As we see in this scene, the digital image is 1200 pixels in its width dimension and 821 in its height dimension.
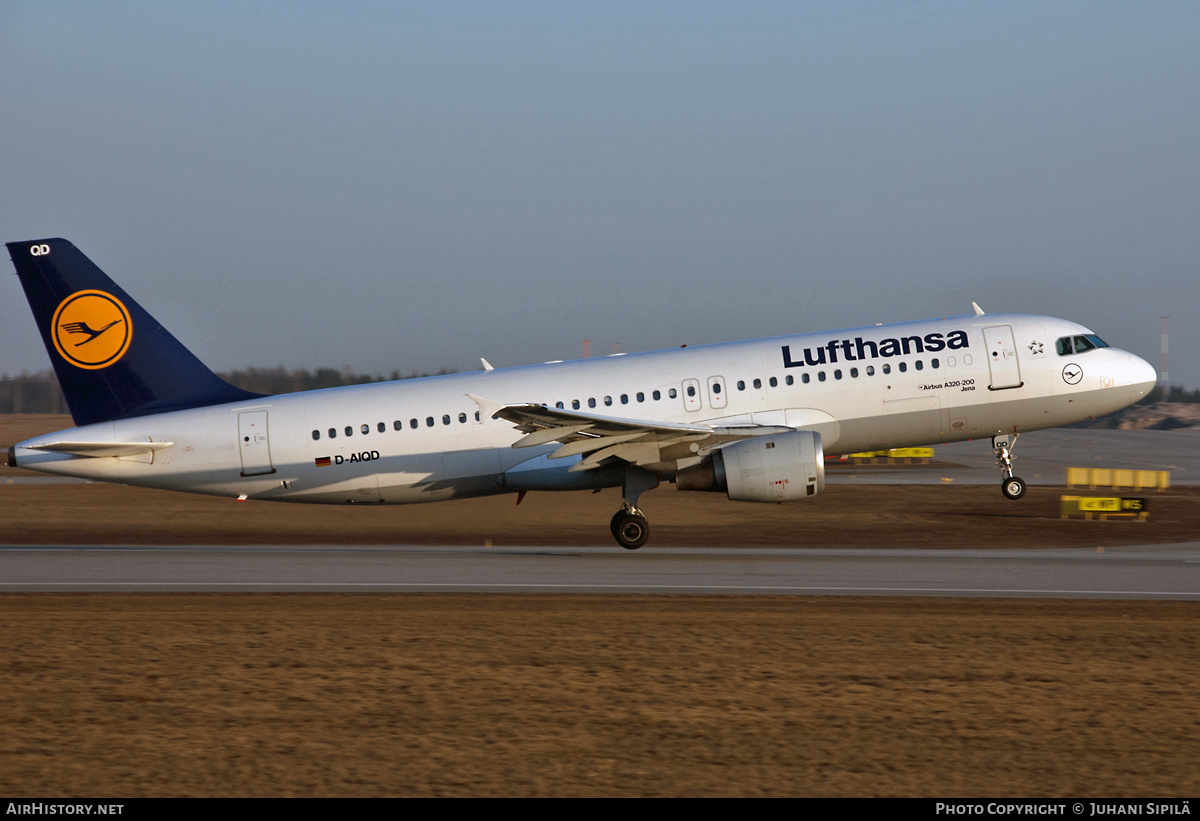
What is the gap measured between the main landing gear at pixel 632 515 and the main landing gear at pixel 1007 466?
851 centimetres

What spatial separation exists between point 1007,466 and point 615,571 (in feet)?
34.2

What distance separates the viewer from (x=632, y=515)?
83.4ft

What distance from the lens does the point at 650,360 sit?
84.9ft

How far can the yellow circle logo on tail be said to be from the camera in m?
25.7

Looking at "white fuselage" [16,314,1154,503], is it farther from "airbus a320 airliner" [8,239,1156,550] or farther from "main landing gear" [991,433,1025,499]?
"main landing gear" [991,433,1025,499]

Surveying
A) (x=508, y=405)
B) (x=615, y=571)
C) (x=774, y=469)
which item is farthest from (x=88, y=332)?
(x=774, y=469)

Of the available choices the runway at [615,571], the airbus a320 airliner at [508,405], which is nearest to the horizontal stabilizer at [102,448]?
the airbus a320 airliner at [508,405]

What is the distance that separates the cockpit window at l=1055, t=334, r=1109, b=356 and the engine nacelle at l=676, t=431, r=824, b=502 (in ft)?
22.9

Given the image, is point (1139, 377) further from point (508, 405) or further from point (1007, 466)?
point (508, 405)

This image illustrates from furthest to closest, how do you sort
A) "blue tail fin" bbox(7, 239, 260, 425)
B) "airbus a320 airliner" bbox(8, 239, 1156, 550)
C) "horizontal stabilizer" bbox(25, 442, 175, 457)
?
"blue tail fin" bbox(7, 239, 260, 425), "airbus a320 airliner" bbox(8, 239, 1156, 550), "horizontal stabilizer" bbox(25, 442, 175, 457)

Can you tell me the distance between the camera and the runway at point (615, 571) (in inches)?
800

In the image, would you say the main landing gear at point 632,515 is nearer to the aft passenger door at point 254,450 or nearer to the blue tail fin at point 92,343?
the aft passenger door at point 254,450

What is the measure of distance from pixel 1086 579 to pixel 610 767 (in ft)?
49.5

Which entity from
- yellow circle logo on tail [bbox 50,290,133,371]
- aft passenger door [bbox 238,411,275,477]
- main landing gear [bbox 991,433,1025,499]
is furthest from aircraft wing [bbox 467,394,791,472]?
yellow circle logo on tail [bbox 50,290,133,371]
